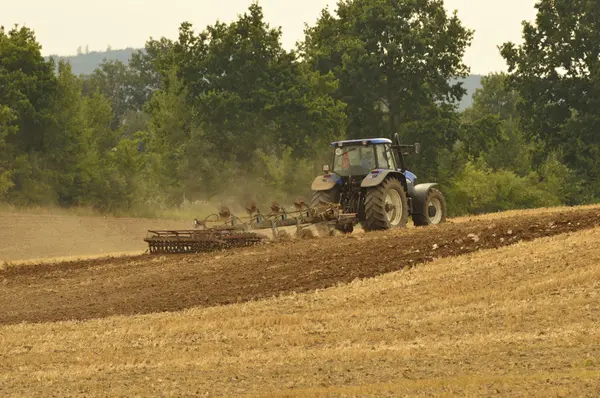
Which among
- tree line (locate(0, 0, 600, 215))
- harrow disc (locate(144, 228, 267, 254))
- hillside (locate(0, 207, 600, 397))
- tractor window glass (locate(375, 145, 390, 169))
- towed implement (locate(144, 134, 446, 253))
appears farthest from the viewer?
tree line (locate(0, 0, 600, 215))

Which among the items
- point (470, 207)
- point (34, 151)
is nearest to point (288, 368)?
point (34, 151)

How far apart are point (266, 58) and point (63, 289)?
35186 millimetres

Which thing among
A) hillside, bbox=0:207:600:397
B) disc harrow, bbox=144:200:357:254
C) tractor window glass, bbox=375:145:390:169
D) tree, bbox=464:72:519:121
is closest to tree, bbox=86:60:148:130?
tree, bbox=464:72:519:121

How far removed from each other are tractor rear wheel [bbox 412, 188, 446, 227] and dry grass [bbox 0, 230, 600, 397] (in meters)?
7.93

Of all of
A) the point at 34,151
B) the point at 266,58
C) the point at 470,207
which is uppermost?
the point at 266,58

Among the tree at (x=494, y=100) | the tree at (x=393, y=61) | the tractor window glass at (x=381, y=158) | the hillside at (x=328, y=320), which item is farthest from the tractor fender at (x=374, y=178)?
the tree at (x=494, y=100)

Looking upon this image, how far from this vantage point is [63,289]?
19.5m

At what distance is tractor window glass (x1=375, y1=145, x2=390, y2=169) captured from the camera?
1019 inches

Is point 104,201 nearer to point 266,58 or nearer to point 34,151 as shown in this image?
point 34,151

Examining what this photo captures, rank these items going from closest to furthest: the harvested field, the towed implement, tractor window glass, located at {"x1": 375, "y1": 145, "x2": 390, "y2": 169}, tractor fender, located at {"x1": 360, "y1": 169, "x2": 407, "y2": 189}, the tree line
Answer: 1. the towed implement
2. tractor fender, located at {"x1": 360, "y1": 169, "x2": 407, "y2": 189}
3. tractor window glass, located at {"x1": 375, "y1": 145, "x2": 390, "y2": 169}
4. the harvested field
5. the tree line

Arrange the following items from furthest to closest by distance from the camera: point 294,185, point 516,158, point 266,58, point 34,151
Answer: point 516,158
point 266,58
point 294,185
point 34,151

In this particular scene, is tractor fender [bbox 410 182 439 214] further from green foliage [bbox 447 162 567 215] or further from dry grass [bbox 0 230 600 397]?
green foliage [bbox 447 162 567 215]

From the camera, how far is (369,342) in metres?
13.2

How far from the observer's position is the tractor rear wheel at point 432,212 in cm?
2673
